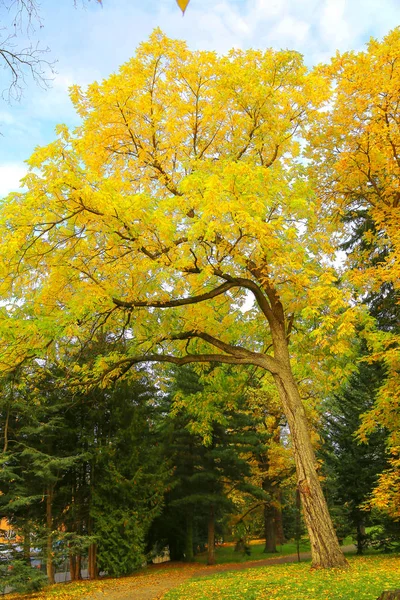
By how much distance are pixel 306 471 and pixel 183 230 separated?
468cm

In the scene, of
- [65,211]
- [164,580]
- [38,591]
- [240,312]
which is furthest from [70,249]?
[164,580]

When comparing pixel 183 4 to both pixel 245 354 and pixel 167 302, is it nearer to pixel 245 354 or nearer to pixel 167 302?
pixel 167 302

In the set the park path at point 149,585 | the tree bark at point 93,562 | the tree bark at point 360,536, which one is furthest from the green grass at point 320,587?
the tree bark at point 360,536

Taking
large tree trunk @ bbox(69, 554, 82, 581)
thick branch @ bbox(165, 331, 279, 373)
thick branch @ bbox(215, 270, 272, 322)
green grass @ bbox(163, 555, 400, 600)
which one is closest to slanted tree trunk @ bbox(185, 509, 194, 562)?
large tree trunk @ bbox(69, 554, 82, 581)

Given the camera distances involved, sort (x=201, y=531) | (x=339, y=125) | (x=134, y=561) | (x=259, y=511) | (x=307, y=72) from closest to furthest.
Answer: (x=307, y=72) → (x=339, y=125) → (x=134, y=561) → (x=259, y=511) → (x=201, y=531)

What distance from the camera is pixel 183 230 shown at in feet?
26.8

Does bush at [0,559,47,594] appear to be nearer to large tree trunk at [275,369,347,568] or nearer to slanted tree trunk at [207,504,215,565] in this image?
large tree trunk at [275,369,347,568]

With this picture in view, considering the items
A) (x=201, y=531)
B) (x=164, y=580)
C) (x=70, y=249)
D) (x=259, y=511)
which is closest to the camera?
(x=70, y=249)

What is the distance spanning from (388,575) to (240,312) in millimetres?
5565

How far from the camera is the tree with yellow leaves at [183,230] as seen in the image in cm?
661

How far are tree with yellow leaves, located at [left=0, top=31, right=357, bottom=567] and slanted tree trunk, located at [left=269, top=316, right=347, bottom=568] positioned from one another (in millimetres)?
25

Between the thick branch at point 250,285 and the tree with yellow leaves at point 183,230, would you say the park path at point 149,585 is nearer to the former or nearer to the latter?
the tree with yellow leaves at point 183,230

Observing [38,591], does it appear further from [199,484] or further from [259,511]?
[259,511]

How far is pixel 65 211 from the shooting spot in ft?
21.9
